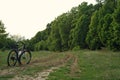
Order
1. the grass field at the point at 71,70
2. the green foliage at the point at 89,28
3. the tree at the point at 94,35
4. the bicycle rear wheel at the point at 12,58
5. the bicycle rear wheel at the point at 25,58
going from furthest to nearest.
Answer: the tree at the point at 94,35 → the green foliage at the point at 89,28 → the bicycle rear wheel at the point at 25,58 → the bicycle rear wheel at the point at 12,58 → the grass field at the point at 71,70

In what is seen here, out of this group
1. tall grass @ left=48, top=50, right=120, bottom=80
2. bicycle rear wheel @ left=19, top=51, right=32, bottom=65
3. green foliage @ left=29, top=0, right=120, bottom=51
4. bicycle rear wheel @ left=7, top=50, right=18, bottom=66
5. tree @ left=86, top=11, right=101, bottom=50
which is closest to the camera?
tall grass @ left=48, top=50, right=120, bottom=80

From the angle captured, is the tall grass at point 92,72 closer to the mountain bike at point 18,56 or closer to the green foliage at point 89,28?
the mountain bike at point 18,56

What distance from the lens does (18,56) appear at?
2053 cm

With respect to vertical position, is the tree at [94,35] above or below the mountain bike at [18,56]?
above

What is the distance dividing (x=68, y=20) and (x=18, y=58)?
170ft

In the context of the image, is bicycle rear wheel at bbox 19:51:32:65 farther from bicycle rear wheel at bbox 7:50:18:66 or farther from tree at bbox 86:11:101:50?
tree at bbox 86:11:101:50

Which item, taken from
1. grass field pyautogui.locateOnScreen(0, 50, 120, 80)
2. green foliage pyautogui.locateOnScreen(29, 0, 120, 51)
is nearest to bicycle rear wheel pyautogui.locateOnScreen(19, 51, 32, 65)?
grass field pyautogui.locateOnScreen(0, 50, 120, 80)

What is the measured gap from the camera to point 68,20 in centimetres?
7156

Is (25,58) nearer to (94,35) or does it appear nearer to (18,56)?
(18,56)

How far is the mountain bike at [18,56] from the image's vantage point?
20.3 meters

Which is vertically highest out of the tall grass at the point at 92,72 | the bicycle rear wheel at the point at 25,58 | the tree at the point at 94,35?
the tree at the point at 94,35

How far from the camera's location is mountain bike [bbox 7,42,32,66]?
66.5 feet

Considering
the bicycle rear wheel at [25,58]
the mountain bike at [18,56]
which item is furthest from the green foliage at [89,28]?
the mountain bike at [18,56]

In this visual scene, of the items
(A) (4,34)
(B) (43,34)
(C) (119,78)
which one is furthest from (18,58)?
(B) (43,34)
